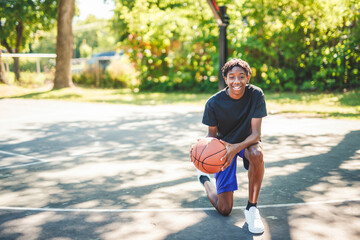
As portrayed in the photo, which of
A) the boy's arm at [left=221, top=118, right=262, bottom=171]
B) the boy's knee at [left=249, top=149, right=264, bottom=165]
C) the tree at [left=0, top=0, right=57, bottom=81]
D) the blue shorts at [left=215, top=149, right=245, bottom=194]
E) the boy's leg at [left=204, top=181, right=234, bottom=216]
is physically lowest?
the boy's leg at [left=204, top=181, right=234, bottom=216]

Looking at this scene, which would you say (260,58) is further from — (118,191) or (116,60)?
(118,191)

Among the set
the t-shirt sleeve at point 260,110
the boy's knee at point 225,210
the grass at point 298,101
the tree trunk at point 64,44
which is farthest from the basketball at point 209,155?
the tree trunk at point 64,44

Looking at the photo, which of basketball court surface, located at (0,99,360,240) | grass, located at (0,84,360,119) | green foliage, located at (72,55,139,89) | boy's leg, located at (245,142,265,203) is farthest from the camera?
green foliage, located at (72,55,139,89)

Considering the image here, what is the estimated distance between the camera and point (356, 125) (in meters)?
9.19

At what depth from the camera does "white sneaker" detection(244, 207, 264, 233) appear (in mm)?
3492

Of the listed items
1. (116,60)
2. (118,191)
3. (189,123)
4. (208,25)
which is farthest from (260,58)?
(118,191)

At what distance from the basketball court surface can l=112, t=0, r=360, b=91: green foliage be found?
25.2 ft

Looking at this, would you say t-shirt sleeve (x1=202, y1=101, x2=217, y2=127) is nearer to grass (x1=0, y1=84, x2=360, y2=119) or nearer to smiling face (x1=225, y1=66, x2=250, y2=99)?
smiling face (x1=225, y1=66, x2=250, y2=99)

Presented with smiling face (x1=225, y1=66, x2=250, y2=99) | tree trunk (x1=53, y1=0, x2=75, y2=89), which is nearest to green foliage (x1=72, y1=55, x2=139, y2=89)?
tree trunk (x1=53, y1=0, x2=75, y2=89)

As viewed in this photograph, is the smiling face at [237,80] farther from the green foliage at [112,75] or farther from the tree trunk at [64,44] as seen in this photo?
the green foliage at [112,75]

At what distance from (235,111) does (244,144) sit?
39 centimetres

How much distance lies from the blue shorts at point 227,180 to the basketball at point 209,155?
0.82 feet

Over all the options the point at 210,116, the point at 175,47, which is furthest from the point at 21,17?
the point at 210,116

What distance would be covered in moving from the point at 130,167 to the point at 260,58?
44.8 feet
